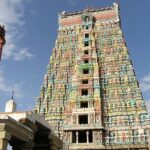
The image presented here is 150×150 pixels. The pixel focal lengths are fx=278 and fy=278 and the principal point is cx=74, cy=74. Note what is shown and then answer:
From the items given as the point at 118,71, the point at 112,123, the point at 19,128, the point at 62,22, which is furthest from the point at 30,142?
the point at 62,22

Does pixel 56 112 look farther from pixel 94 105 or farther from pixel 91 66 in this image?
pixel 91 66

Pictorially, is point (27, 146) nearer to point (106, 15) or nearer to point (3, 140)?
point (3, 140)

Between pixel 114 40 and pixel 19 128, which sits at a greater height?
pixel 114 40

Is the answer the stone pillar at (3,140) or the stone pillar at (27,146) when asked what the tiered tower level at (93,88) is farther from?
the stone pillar at (3,140)

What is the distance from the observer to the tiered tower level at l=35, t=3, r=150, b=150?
4462 cm

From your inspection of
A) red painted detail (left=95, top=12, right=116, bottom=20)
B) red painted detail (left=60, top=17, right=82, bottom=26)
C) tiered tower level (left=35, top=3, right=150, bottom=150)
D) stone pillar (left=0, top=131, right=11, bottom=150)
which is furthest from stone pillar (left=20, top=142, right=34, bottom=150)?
red painted detail (left=60, top=17, right=82, bottom=26)

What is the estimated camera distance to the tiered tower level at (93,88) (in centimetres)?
4462

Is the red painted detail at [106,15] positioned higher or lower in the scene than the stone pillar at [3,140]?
higher

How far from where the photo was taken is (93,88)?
164 ft

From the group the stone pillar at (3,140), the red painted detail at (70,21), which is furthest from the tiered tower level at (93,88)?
the stone pillar at (3,140)

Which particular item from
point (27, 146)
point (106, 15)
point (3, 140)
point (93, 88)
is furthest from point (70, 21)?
point (3, 140)

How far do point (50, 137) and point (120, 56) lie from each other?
35.7 m

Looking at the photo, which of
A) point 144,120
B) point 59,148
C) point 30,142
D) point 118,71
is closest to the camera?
point 30,142

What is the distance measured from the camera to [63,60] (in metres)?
56.2
